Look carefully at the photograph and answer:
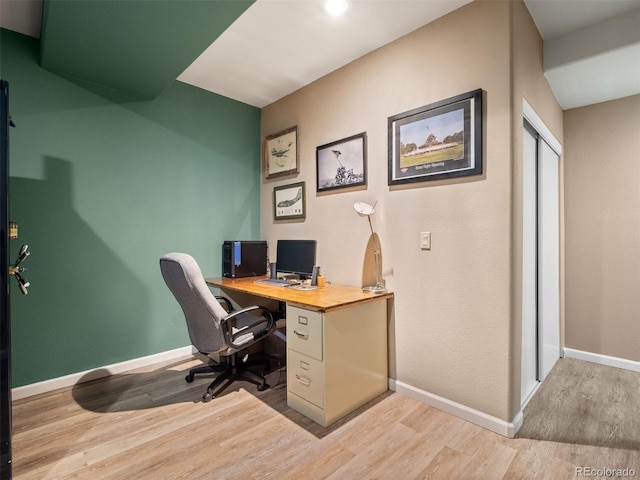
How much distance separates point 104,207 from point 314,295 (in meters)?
1.92

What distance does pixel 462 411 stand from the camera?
2.03 meters

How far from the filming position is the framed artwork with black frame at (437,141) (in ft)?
6.51

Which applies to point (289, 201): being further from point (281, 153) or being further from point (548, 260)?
point (548, 260)

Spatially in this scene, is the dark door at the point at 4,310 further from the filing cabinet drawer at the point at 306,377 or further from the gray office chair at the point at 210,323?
the filing cabinet drawer at the point at 306,377

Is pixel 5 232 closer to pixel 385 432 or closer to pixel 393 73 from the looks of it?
pixel 385 432

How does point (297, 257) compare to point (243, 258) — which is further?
point (243, 258)

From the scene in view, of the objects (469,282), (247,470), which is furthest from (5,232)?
(469,282)

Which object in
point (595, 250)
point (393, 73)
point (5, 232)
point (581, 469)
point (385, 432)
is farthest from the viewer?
point (595, 250)

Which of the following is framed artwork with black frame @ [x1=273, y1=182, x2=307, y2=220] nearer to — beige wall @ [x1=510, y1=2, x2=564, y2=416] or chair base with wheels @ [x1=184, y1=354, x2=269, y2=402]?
chair base with wheels @ [x1=184, y1=354, x2=269, y2=402]

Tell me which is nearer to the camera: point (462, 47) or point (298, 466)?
point (298, 466)

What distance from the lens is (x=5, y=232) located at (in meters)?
1.36

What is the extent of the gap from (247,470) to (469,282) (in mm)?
1629

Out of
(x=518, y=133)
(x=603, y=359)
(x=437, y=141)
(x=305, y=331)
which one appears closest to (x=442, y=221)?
(x=437, y=141)

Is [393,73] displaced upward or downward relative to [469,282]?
upward
